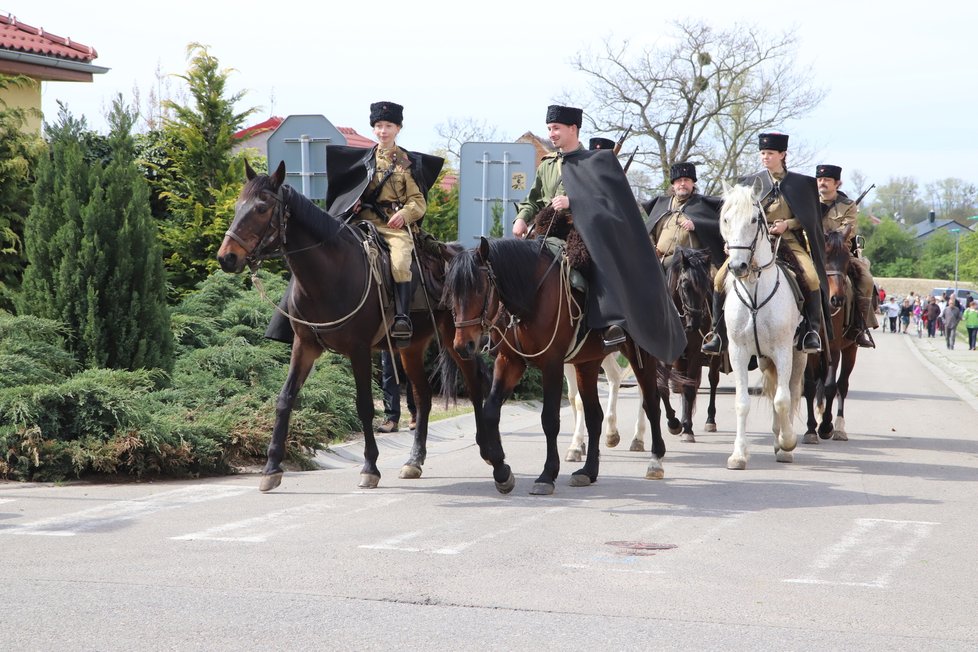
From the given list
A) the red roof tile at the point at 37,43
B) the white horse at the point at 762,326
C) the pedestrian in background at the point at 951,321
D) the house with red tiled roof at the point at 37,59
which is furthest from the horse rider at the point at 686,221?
the pedestrian in background at the point at 951,321

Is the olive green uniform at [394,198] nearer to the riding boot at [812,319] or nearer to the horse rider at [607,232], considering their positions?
the horse rider at [607,232]

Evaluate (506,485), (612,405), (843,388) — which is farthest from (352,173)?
(843,388)

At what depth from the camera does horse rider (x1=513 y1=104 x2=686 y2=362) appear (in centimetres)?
954

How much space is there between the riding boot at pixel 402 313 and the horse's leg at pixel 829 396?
19.2 feet

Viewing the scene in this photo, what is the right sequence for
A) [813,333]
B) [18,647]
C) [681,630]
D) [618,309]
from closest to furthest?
[18,647]
[681,630]
[618,309]
[813,333]

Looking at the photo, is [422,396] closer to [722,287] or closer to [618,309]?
[618,309]

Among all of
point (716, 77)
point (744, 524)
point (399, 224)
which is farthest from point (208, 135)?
point (716, 77)

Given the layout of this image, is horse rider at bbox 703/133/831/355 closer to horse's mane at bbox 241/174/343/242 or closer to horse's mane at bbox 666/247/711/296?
horse's mane at bbox 666/247/711/296

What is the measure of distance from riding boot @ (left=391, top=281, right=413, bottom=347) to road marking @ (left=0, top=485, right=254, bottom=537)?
1.75 metres

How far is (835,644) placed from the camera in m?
5.21

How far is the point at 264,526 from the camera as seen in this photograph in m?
7.84

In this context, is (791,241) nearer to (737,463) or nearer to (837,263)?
(837,263)

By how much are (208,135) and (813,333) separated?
37.4 ft

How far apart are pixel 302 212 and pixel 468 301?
1687 millimetres
